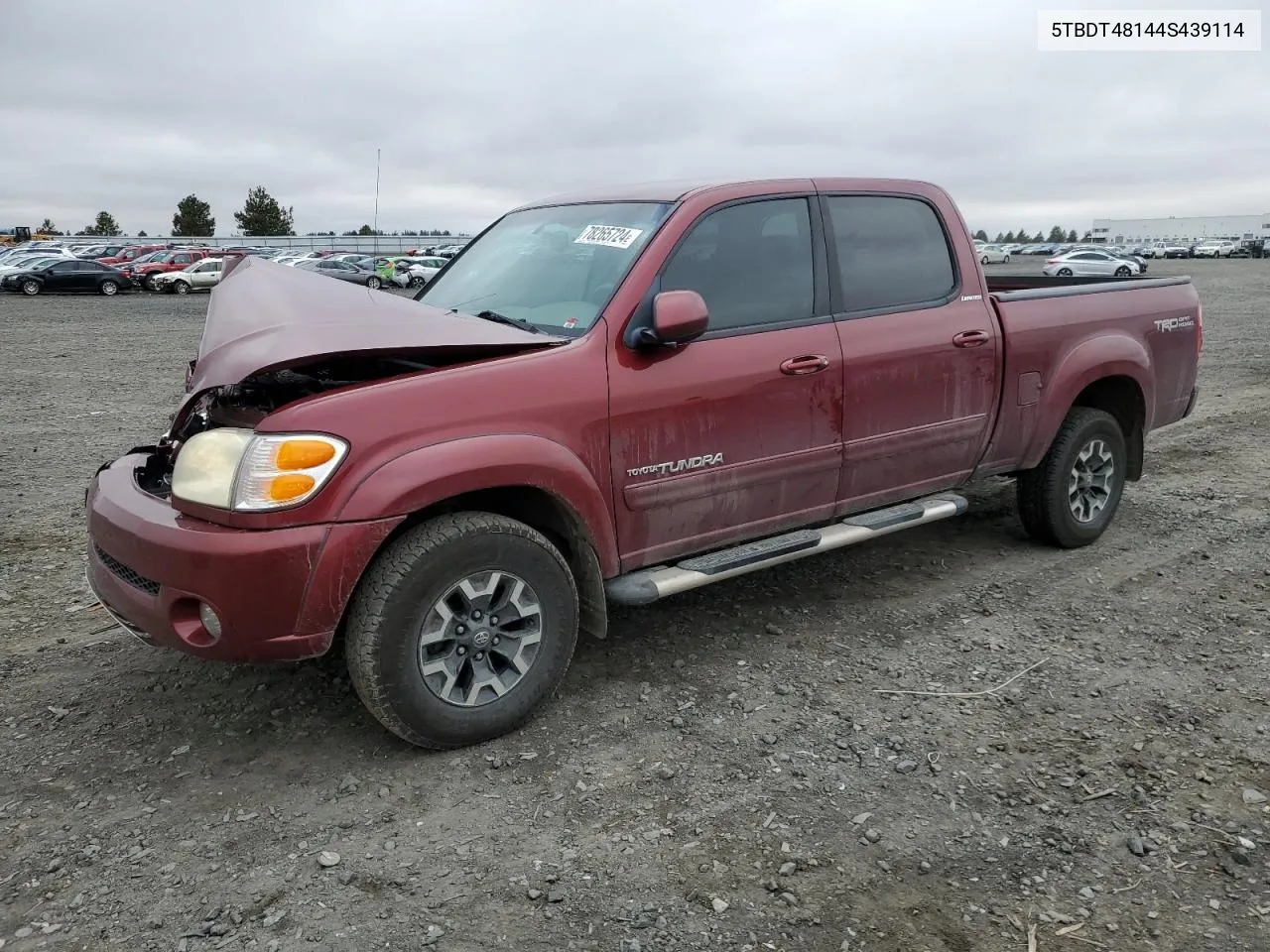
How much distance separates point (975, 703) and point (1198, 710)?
798mm

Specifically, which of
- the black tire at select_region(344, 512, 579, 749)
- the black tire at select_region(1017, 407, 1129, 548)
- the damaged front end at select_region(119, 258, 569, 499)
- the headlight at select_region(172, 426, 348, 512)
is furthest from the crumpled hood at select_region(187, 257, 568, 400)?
the black tire at select_region(1017, 407, 1129, 548)

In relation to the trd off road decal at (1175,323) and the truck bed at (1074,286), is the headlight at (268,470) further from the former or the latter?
the trd off road decal at (1175,323)

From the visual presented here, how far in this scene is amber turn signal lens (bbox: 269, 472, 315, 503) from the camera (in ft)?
9.79

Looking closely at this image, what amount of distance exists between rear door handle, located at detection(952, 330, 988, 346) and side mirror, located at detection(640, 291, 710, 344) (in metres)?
1.58

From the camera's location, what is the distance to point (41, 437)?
8555 millimetres

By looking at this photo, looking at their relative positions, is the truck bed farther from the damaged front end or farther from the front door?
the damaged front end

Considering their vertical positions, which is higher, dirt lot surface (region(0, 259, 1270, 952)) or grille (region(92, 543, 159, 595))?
grille (region(92, 543, 159, 595))

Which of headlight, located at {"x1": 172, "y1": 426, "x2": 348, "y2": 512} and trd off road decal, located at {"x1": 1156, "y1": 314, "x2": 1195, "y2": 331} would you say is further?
trd off road decal, located at {"x1": 1156, "y1": 314, "x2": 1195, "y2": 331}

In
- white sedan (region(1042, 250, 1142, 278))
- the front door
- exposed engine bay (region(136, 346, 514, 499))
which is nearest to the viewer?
exposed engine bay (region(136, 346, 514, 499))

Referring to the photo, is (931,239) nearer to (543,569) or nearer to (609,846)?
(543,569)

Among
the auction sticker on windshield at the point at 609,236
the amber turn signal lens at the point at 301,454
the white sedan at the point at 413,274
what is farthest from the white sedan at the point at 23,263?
the amber turn signal lens at the point at 301,454

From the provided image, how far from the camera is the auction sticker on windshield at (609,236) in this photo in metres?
3.89

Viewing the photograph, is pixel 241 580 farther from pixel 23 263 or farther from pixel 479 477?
pixel 23 263

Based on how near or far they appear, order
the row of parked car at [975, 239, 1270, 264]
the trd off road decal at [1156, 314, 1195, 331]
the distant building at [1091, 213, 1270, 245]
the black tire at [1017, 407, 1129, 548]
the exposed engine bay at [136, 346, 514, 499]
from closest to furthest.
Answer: the exposed engine bay at [136, 346, 514, 499] → the black tire at [1017, 407, 1129, 548] → the trd off road decal at [1156, 314, 1195, 331] → the row of parked car at [975, 239, 1270, 264] → the distant building at [1091, 213, 1270, 245]
